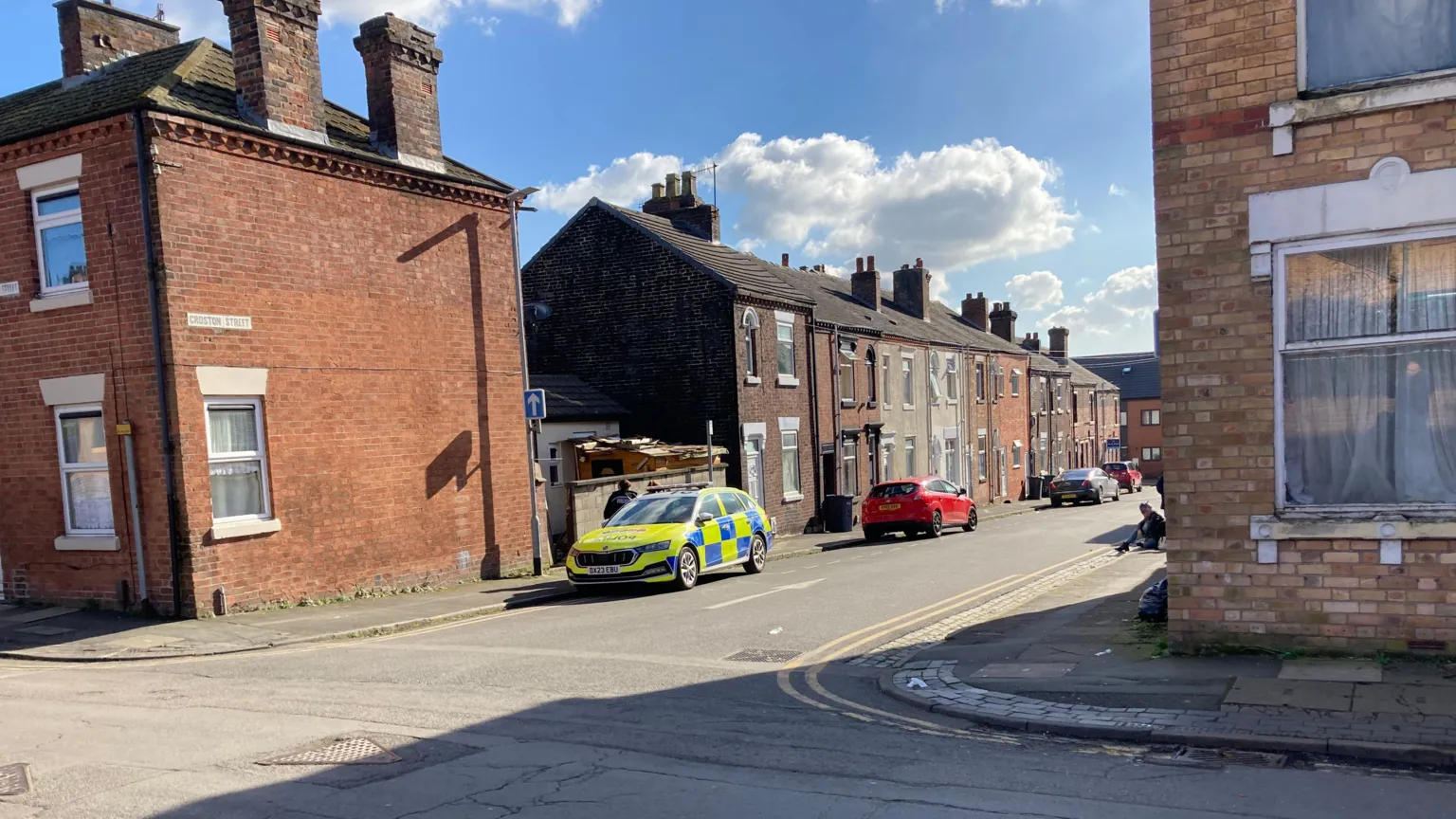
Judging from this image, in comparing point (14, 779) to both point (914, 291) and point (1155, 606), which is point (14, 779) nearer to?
point (1155, 606)

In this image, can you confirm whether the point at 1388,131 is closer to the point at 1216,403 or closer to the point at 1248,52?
the point at 1248,52

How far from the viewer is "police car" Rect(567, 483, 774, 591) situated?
14.6 meters

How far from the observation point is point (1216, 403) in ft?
25.6

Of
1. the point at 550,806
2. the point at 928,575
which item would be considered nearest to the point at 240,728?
the point at 550,806

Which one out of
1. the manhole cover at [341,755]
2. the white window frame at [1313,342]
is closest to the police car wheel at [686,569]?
the manhole cover at [341,755]

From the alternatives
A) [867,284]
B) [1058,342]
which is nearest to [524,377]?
[867,284]

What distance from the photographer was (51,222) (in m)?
12.9

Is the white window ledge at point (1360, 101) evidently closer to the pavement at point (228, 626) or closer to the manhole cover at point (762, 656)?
the manhole cover at point (762, 656)

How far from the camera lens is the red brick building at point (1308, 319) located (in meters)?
7.25

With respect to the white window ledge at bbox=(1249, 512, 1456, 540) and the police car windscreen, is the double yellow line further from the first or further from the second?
the police car windscreen

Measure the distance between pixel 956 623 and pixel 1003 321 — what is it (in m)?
41.1

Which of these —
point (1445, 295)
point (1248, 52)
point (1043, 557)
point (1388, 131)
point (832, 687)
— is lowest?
point (1043, 557)

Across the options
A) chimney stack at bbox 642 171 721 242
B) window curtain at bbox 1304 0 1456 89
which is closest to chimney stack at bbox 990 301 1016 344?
chimney stack at bbox 642 171 721 242

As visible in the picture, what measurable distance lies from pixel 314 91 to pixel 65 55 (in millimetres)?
4261
